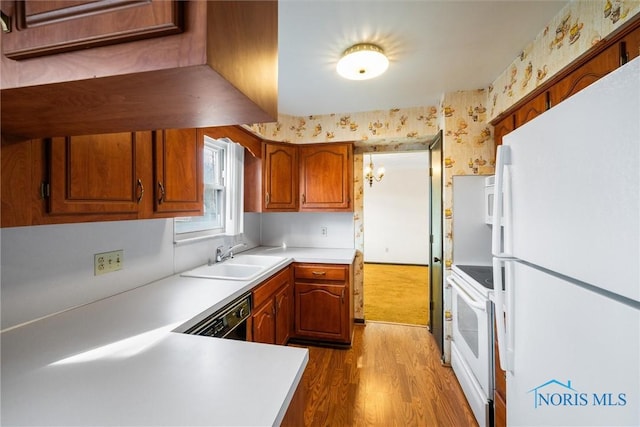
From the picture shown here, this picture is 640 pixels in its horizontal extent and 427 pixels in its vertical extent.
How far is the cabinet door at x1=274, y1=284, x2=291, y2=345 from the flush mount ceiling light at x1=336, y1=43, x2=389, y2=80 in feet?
5.81

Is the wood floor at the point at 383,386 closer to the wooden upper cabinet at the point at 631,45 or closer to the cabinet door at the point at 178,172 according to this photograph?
the cabinet door at the point at 178,172

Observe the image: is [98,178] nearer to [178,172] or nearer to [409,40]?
[178,172]

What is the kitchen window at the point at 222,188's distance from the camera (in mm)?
2334

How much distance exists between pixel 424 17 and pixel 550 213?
47.7 inches

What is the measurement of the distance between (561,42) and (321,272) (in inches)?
88.3

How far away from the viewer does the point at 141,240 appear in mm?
1523

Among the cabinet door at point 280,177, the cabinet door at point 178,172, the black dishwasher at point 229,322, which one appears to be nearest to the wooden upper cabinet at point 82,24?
the cabinet door at point 178,172

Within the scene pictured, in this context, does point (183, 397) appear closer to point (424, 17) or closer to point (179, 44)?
point (179, 44)

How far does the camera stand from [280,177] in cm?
276

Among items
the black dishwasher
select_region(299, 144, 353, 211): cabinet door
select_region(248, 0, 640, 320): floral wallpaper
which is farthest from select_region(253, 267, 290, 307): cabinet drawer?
select_region(248, 0, 640, 320): floral wallpaper

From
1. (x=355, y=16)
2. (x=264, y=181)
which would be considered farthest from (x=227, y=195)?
(x=355, y=16)

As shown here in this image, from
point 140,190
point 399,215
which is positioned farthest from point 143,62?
point 399,215

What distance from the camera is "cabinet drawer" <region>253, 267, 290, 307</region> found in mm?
1737

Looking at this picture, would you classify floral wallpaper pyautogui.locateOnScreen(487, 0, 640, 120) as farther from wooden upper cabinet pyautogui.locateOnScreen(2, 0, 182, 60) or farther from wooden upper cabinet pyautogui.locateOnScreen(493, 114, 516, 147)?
wooden upper cabinet pyautogui.locateOnScreen(2, 0, 182, 60)
